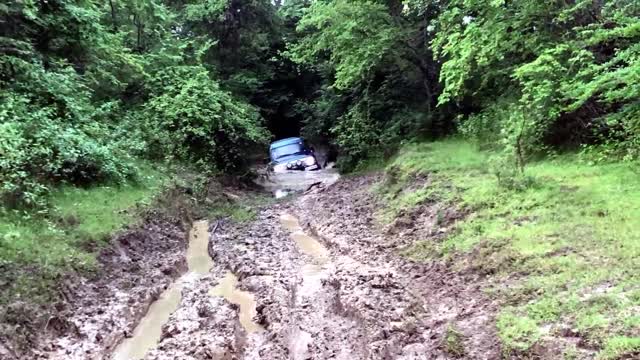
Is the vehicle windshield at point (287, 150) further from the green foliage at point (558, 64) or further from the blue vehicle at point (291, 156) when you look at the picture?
the green foliage at point (558, 64)

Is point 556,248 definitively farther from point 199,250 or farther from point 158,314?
point 199,250

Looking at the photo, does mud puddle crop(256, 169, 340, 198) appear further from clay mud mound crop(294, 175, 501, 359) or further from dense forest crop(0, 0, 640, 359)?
clay mud mound crop(294, 175, 501, 359)

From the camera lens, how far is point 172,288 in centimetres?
976

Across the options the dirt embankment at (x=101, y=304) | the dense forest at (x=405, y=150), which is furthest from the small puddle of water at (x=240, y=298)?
the dense forest at (x=405, y=150)

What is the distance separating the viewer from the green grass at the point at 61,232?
7.08m

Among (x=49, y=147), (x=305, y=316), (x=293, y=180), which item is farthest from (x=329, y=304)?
(x=293, y=180)

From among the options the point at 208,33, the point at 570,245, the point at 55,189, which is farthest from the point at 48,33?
the point at 208,33

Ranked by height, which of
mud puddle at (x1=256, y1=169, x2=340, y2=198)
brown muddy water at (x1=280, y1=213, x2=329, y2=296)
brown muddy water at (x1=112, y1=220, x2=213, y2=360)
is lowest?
brown muddy water at (x1=280, y1=213, x2=329, y2=296)

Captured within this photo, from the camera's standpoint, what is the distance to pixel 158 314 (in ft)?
28.2

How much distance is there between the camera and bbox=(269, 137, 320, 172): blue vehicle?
82.1 ft

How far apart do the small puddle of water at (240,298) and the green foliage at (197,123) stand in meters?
7.75

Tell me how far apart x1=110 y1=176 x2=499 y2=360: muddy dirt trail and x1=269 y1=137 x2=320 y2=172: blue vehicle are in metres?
12.2

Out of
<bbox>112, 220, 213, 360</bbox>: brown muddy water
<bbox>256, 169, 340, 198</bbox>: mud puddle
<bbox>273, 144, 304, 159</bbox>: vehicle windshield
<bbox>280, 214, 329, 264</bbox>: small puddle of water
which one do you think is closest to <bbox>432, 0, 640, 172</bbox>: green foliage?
<bbox>280, 214, 329, 264</bbox>: small puddle of water

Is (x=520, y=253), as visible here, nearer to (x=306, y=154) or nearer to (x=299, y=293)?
(x=299, y=293)
